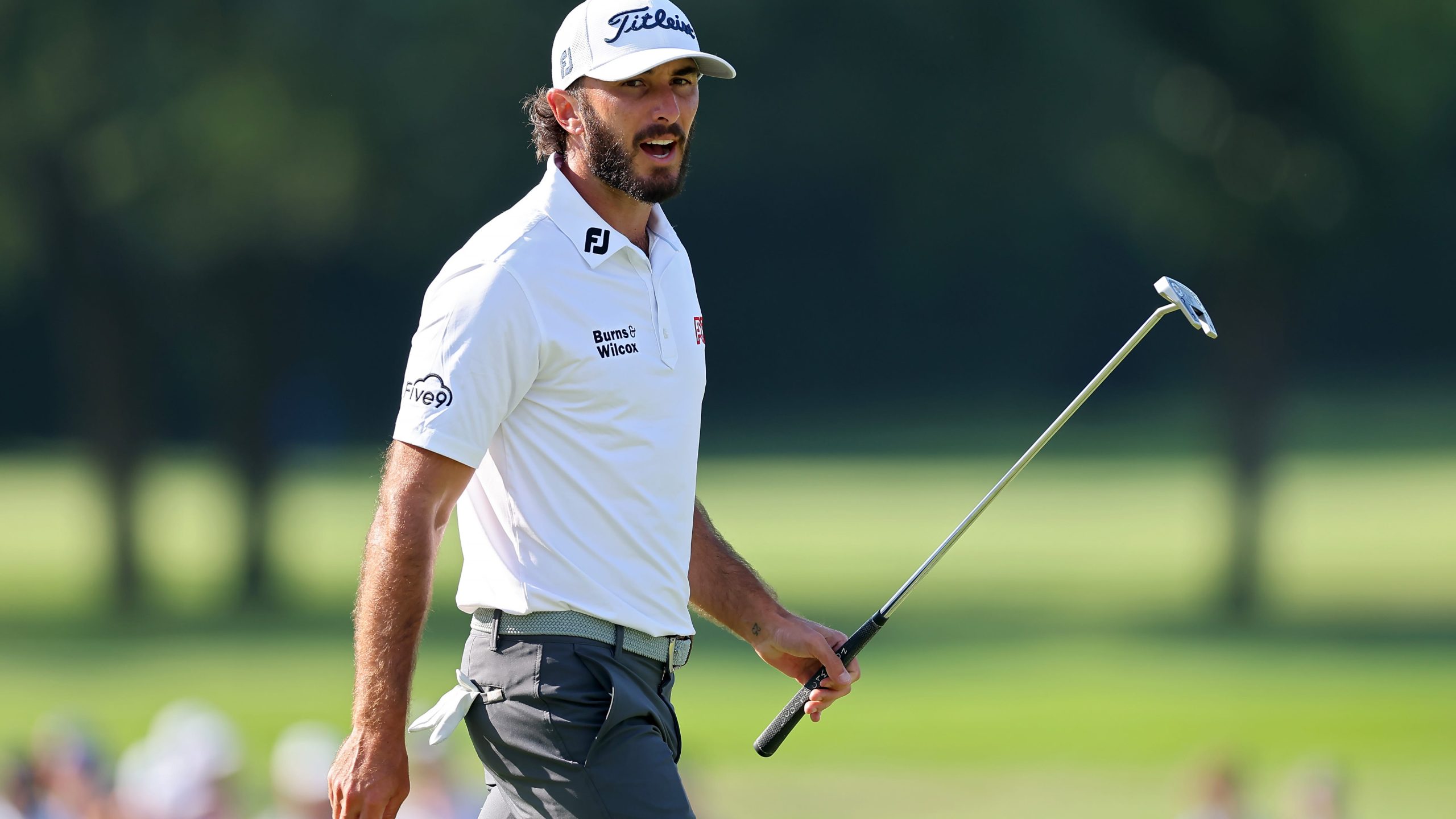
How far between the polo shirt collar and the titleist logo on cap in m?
0.29

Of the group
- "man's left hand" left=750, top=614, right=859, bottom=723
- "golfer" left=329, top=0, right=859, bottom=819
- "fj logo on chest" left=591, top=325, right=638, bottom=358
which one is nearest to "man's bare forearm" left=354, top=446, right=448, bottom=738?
"golfer" left=329, top=0, right=859, bottom=819

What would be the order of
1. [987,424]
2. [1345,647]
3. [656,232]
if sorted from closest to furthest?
[656,232]
[1345,647]
[987,424]

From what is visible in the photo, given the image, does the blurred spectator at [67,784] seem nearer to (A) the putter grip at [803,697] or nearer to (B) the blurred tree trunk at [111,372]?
(A) the putter grip at [803,697]

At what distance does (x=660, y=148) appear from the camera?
4.14 meters

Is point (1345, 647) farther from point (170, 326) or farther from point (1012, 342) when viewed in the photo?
point (1012, 342)

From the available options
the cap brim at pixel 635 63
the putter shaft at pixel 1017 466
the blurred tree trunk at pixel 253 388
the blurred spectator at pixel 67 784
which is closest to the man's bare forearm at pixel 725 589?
the putter shaft at pixel 1017 466

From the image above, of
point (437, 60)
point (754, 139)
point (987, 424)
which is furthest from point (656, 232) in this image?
point (987, 424)

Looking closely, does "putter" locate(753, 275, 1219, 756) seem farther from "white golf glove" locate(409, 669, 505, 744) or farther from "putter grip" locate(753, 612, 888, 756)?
"white golf glove" locate(409, 669, 505, 744)

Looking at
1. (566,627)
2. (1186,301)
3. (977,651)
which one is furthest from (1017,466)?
(977,651)

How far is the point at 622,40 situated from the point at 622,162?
8.9 inches

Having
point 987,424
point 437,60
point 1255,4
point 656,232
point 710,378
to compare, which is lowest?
point 710,378

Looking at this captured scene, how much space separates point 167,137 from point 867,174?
14.0 meters

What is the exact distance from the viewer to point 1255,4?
70.3 feet

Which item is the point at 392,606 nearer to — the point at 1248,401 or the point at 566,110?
the point at 566,110
